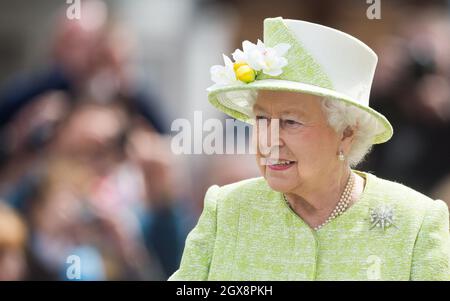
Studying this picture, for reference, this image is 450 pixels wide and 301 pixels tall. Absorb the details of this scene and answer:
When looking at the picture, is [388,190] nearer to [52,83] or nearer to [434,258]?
[434,258]

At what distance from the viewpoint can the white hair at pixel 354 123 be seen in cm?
214

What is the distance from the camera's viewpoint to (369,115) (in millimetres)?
2166

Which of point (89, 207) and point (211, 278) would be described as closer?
point (211, 278)

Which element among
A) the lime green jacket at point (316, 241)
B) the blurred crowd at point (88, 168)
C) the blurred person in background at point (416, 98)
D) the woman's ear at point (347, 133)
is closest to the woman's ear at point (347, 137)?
the woman's ear at point (347, 133)

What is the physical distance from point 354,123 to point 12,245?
157 cm

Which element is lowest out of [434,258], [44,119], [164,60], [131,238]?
[131,238]

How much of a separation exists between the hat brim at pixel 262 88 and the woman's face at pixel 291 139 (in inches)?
2.0

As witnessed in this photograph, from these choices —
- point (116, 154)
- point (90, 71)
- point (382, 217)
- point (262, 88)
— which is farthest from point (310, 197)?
point (90, 71)

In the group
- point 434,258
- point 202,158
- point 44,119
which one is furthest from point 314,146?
point 44,119

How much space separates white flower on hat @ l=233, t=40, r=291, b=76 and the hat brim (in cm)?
3

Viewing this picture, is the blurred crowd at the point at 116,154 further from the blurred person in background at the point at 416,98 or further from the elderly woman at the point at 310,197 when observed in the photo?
the elderly woman at the point at 310,197

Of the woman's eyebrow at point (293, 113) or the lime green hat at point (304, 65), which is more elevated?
the lime green hat at point (304, 65)

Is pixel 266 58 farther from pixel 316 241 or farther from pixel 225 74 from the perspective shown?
pixel 316 241

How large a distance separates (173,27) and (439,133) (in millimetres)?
1091
